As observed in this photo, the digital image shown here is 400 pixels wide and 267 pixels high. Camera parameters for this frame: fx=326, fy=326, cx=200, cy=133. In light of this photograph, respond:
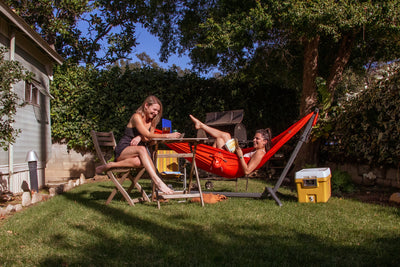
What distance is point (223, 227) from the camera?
9.61 feet

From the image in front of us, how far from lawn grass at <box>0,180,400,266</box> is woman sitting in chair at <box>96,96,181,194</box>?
455 mm

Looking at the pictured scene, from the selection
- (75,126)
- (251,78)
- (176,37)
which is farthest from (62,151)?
(251,78)

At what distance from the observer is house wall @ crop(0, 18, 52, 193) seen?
612 centimetres

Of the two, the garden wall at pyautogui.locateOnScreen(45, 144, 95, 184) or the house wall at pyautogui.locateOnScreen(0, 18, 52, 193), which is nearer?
the house wall at pyautogui.locateOnScreen(0, 18, 52, 193)

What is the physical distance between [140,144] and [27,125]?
411cm

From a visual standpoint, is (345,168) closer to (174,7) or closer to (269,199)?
(269,199)

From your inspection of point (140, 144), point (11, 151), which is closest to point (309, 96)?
point (140, 144)

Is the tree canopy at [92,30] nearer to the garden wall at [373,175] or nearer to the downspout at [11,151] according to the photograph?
the downspout at [11,151]

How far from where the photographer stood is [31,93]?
7.54 m

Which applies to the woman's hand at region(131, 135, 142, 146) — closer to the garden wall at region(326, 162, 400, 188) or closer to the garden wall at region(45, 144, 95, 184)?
the garden wall at region(326, 162, 400, 188)

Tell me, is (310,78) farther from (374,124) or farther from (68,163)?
(68,163)

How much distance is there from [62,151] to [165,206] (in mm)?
5845

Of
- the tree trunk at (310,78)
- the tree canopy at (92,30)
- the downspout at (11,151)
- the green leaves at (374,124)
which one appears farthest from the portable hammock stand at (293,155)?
the tree canopy at (92,30)

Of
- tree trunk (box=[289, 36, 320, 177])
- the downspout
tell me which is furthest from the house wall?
tree trunk (box=[289, 36, 320, 177])
